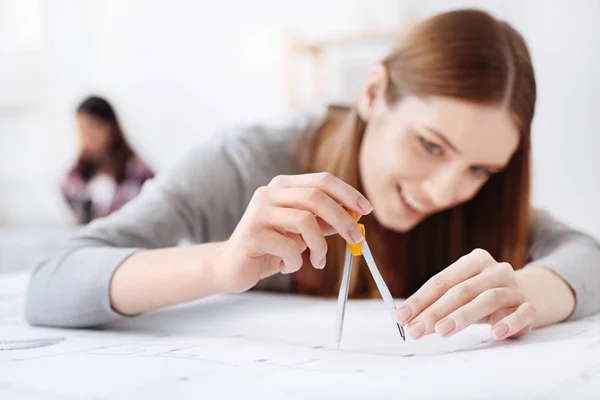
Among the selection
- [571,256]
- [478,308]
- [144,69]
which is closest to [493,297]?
[478,308]

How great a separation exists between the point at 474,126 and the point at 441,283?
0.22 metres

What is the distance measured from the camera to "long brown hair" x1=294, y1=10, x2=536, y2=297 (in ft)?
2.07

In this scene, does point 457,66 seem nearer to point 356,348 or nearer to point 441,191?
point 441,191

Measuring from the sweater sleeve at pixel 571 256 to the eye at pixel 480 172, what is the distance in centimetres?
10

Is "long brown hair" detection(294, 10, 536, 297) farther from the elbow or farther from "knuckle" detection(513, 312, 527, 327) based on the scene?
the elbow

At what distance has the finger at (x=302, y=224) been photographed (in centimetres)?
42

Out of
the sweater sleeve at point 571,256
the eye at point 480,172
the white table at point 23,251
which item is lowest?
the white table at point 23,251

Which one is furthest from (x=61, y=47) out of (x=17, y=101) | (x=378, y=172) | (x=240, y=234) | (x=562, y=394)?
(x=562, y=394)

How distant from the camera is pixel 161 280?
53cm

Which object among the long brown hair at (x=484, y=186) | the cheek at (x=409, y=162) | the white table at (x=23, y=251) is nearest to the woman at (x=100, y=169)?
the white table at (x=23, y=251)

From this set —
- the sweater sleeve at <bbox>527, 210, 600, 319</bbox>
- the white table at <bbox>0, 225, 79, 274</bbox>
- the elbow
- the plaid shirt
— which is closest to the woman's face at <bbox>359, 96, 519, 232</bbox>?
the sweater sleeve at <bbox>527, 210, 600, 319</bbox>

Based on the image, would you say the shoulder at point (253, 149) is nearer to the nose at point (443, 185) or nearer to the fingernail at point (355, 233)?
the nose at point (443, 185)

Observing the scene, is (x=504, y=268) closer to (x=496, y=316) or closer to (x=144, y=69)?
(x=496, y=316)

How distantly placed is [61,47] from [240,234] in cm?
230
